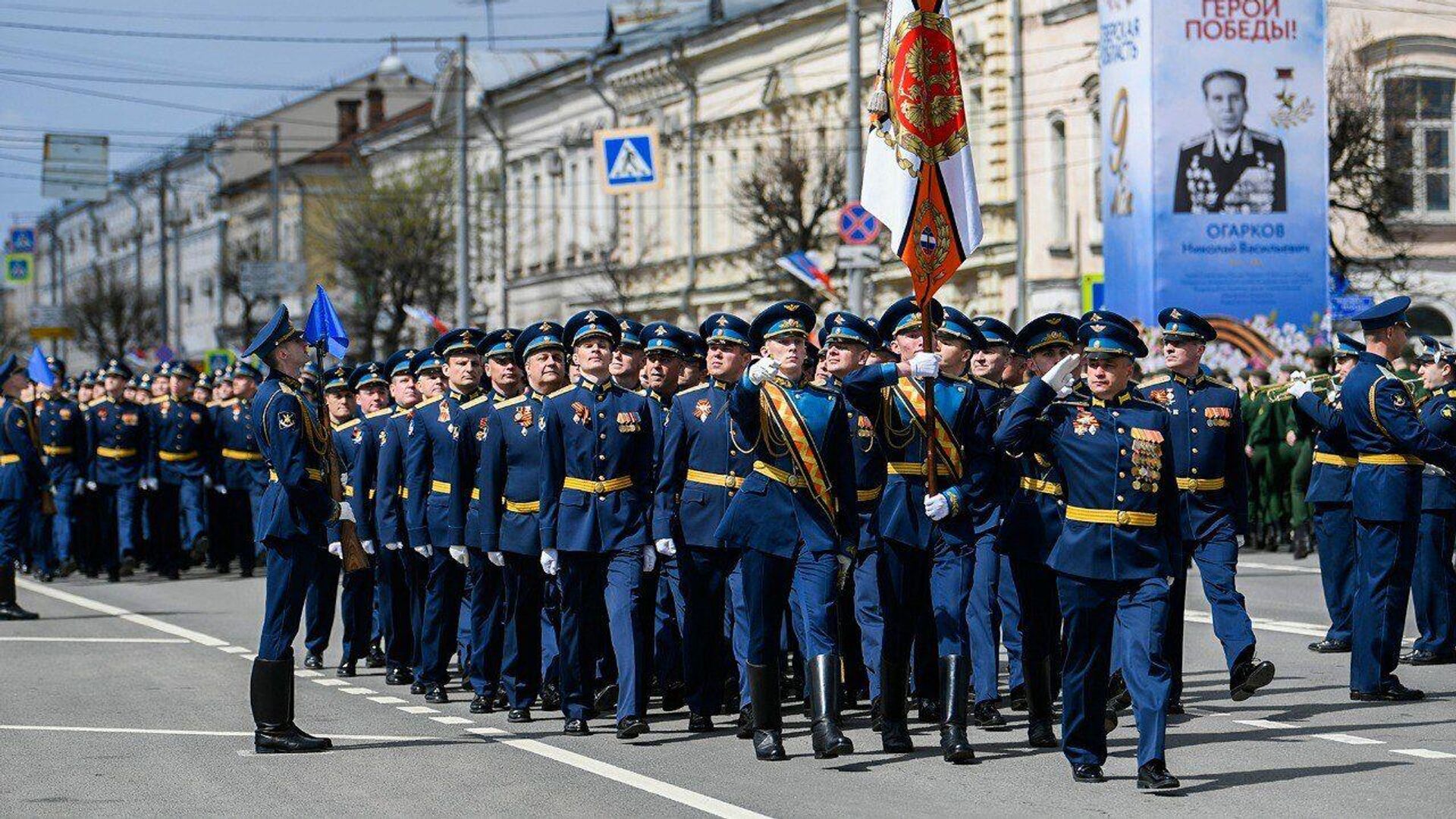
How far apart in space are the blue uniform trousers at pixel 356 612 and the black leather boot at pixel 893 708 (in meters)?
5.23

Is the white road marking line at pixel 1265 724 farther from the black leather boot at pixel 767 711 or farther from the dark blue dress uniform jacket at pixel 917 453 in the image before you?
the black leather boot at pixel 767 711

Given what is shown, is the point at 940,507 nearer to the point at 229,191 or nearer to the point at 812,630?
the point at 812,630

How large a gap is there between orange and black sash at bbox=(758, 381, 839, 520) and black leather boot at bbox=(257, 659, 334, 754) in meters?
2.80

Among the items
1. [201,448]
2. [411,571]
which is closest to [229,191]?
[201,448]

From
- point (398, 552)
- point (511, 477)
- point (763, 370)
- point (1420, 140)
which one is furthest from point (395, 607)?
point (1420, 140)

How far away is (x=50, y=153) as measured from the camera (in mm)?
46062

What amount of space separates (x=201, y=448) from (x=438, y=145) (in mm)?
43722

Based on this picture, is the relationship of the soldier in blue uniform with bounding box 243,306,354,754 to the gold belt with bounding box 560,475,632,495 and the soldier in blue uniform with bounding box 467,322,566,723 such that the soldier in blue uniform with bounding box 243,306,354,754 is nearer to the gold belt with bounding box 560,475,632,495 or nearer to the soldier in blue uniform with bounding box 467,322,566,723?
the soldier in blue uniform with bounding box 467,322,566,723

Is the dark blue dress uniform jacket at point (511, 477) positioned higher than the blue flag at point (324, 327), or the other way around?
the blue flag at point (324, 327)

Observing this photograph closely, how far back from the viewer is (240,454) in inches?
998

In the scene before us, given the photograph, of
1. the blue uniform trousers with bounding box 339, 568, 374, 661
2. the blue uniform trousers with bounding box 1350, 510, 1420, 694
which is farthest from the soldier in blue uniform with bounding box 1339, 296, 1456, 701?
the blue uniform trousers with bounding box 339, 568, 374, 661

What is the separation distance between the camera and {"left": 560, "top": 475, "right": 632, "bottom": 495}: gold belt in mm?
12156

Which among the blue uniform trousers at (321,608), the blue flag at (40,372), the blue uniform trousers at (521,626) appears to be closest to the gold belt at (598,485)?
the blue uniform trousers at (521,626)

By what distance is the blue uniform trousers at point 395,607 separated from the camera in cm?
1503
